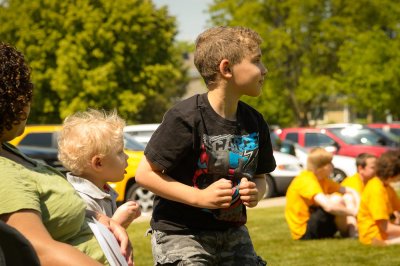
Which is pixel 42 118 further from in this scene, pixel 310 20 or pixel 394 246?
pixel 394 246

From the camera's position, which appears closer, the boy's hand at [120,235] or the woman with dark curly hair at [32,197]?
the woman with dark curly hair at [32,197]

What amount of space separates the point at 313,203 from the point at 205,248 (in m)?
6.28

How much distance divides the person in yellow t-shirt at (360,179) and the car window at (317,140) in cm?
1163

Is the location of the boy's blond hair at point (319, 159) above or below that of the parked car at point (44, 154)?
above

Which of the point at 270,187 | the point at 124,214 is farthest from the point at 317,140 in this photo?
the point at 124,214

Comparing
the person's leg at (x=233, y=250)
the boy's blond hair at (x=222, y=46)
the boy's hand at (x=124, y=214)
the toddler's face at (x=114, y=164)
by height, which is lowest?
the person's leg at (x=233, y=250)

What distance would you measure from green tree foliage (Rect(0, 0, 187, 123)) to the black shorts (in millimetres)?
36705

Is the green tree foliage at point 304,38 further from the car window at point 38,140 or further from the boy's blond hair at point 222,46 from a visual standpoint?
the boy's blond hair at point 222,46

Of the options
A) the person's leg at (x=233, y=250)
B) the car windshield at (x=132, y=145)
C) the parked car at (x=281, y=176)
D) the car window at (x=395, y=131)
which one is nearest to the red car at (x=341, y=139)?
the parked car at (x=281, y=176)

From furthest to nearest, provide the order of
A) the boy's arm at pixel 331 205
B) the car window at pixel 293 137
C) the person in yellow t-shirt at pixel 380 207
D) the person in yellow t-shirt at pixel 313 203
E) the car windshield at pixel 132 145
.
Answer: the car window at pixel 293 137 < the car windshield at pixel 132 145 < the person in yellow t-shirt at pixel 313 203 < the boy's arm at pixel 331 205 < the person in yellow t-shirt at pixel 380 207

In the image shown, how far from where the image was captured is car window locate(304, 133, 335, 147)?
22781mm

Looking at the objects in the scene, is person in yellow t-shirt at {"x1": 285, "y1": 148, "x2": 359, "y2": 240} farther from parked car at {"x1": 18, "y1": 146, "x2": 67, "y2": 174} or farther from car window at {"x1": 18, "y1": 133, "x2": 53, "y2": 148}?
car window at {"x1": 18, "y1": 133, "x2": 53, "y2": 148}

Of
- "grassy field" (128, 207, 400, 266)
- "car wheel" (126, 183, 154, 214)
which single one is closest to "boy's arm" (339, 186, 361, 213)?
"grassy field" (128, 207, 400, 266)

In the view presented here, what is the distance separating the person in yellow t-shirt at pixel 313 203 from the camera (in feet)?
32.8
